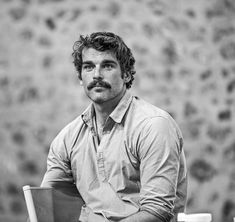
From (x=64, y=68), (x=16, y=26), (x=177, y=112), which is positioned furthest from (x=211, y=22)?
(x=16, y=26)

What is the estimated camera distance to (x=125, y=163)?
2049 millimetres

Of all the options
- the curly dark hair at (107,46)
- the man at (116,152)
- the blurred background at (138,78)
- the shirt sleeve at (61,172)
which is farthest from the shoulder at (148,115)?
the blurred background at (138,78)

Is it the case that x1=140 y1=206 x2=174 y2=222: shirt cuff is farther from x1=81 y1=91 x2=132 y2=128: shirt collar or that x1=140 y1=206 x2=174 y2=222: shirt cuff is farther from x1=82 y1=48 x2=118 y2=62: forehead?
x1=82 y1=48 x2=118 y2=62: forehead

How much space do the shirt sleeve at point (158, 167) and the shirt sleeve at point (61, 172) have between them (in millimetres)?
371

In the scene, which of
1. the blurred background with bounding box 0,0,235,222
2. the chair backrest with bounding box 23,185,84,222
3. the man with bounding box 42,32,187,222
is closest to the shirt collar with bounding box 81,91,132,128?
the man with bounding box 42,32,187,222

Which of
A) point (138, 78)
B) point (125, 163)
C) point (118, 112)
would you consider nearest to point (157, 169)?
point (125, 163)

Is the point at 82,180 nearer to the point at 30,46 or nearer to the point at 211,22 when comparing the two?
the point at 30,46

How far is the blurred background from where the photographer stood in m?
3.71

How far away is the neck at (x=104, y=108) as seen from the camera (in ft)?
7.35

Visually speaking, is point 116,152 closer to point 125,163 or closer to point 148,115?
point 125,163

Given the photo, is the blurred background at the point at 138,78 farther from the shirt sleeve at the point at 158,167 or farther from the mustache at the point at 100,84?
the shirt sleeve at the point at 158,167

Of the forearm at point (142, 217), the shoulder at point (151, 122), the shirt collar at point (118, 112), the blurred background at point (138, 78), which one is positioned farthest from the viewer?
the blurred background at point (138, 78)

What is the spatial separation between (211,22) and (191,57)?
30 centimetres

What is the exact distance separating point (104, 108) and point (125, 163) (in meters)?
0.30
